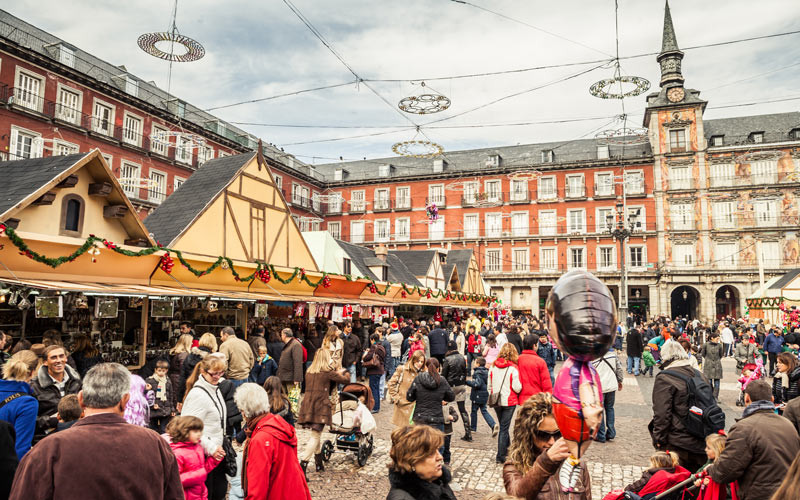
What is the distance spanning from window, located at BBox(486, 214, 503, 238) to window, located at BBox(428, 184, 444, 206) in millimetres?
4594

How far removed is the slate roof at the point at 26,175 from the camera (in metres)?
8.68

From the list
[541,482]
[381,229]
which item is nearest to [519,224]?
[381,229]

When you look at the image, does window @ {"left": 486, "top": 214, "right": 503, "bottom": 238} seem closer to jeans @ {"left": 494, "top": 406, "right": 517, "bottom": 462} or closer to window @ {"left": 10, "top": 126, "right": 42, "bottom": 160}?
window @ {"left": 10, "top": 126, "right": 42, "bottom": 160}

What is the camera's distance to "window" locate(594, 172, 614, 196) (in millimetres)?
41312

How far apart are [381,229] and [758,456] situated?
44841 mm

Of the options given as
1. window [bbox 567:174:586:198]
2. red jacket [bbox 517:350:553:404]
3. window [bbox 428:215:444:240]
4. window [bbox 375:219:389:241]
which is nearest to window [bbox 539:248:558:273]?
window [bbox 567:174:586:198]

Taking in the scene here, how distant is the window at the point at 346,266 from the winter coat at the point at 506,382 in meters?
15.5

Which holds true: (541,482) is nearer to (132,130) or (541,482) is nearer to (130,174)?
(130,174)

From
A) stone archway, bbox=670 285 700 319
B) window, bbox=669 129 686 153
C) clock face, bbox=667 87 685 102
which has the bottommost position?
stone archway, bbox=670 285 700 319

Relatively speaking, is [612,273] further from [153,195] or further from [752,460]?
[752,460]

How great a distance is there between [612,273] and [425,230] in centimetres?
1641

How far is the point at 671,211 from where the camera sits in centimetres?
3969

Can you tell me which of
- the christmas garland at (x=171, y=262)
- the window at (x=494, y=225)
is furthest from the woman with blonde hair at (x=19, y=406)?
the window at (x=494, y=225)

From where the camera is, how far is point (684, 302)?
44.2 meters
